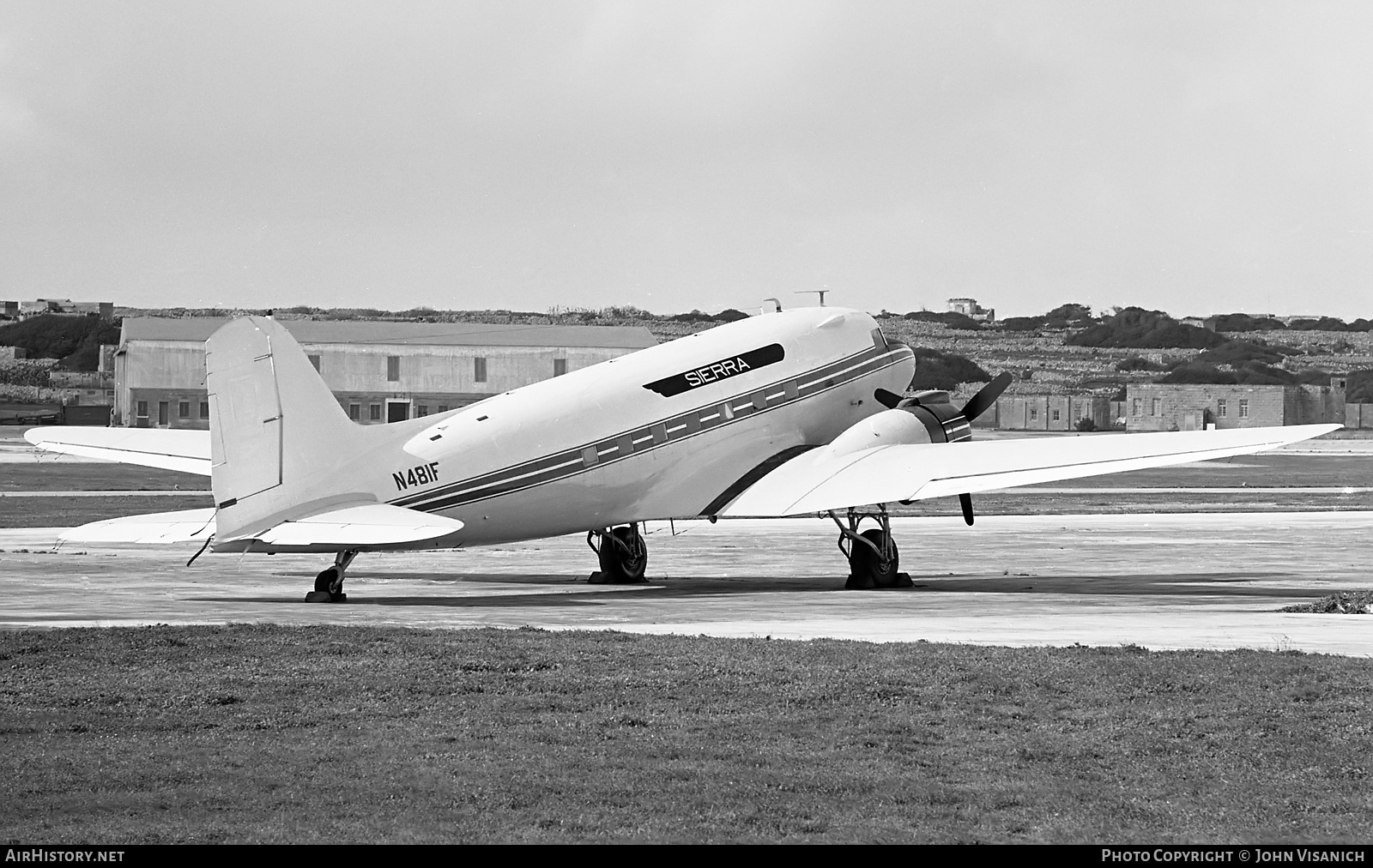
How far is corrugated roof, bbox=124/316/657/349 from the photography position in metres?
121

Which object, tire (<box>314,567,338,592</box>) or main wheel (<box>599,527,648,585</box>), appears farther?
main wheel (<box>599,527,648,585</box>)

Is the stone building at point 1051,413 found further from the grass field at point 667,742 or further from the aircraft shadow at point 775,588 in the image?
the grass field at point 667,742

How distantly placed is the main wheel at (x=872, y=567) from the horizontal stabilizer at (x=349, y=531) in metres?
8.75

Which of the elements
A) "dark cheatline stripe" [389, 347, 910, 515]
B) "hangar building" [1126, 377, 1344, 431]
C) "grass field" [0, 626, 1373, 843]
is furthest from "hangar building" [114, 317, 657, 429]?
"grass field" [0, 626, 1373, 843]

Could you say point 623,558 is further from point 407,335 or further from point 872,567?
point 407,335

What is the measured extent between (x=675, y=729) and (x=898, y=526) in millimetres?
35606

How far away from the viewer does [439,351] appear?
122625 mm

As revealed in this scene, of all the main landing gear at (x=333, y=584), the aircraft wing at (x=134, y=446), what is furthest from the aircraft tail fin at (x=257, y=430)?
the aircraft wing at (x=134, y=446)

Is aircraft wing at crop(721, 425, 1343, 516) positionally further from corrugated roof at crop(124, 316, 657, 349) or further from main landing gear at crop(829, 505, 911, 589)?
corrugated roof at crop(124, 316, 657, 349)

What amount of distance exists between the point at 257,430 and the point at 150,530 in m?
2.32

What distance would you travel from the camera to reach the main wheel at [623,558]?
112ft

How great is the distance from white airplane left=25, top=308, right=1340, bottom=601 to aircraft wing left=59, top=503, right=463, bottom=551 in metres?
0.04

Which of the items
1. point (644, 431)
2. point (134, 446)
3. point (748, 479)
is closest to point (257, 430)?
point (644, 431)

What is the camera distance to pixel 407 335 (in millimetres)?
126188
